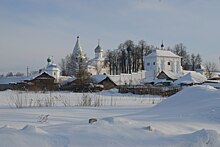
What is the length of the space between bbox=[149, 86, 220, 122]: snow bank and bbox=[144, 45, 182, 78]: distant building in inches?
2707

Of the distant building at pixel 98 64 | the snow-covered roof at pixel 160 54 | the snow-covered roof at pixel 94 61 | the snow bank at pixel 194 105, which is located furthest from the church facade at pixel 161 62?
the snow bank at pixel 194 105

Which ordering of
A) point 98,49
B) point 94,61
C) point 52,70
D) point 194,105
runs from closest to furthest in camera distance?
point 194,105, point 52,70, point 94,61, point 98,49

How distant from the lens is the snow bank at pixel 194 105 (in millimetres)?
9371

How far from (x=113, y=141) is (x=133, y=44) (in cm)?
8216

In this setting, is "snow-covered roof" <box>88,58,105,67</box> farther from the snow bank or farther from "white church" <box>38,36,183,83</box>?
the snow bank

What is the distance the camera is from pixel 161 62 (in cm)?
8594

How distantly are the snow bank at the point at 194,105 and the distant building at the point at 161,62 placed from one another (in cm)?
6875

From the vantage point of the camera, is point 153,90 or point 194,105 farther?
point 153,90

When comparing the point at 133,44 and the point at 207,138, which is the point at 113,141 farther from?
the point at 133,44

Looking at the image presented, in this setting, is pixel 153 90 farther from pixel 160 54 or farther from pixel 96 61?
pixel 96 61

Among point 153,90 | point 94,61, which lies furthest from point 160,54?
point 153,90

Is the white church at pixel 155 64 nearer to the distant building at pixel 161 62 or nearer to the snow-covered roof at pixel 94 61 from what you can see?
the distant building at pixel 161 62

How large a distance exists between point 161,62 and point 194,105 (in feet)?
Result: 247

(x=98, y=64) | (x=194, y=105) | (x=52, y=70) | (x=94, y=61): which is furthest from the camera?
(x=94, y=61)
